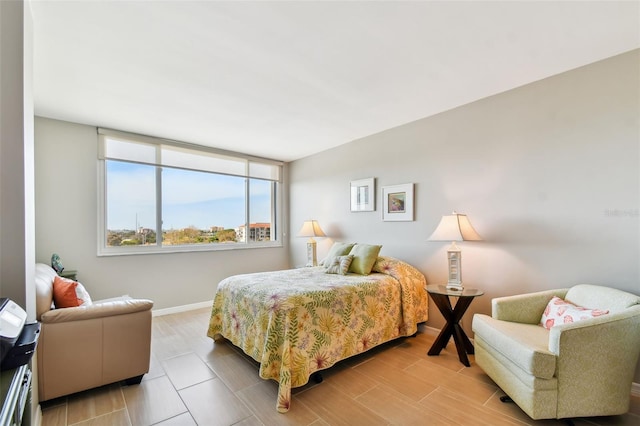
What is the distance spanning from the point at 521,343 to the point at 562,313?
53 cm

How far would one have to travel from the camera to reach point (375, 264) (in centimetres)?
336

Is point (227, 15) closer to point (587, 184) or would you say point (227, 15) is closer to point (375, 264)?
point (375, 264)

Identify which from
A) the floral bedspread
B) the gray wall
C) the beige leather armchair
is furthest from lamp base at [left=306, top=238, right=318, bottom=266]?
the beige leather armchair

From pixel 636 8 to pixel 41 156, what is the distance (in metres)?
5.37

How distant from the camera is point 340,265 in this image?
3369mm

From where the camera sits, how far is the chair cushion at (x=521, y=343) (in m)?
1.70

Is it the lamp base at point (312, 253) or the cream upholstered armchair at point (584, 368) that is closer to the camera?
the cream upholstered armchair at point (584, 368)

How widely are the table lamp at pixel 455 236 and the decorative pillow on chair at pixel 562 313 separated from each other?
2.23ft

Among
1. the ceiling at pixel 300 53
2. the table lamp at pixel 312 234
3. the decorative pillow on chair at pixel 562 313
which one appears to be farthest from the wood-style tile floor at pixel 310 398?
the ceiling at pixel 300 53

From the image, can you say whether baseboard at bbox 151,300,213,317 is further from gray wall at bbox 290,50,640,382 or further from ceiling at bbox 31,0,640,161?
gray wall at bbox 290,50,640,382

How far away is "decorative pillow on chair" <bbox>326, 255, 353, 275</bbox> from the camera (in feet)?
10.9

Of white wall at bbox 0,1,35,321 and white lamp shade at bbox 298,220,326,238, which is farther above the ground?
white wall at bbox 0,1,35,321

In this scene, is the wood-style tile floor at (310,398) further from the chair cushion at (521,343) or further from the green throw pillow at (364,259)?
the green throw pillow at (364,259)

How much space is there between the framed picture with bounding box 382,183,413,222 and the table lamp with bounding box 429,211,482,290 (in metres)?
0.74
